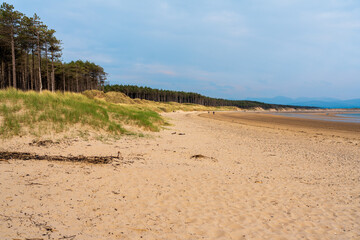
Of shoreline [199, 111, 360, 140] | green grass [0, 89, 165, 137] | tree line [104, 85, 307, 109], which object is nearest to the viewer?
green grass [0, 89, 165, 137]

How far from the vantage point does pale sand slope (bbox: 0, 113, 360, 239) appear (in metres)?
3.79

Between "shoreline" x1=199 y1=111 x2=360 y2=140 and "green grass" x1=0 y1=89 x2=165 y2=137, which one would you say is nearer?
"green grass" x1=0 y1=89 x2=165 y2=137

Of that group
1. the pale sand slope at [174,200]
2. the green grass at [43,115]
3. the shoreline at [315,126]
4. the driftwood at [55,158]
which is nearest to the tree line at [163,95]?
the shoreline at [315,126]

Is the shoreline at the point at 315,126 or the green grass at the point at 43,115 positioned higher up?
the green grass at the point at 43,115

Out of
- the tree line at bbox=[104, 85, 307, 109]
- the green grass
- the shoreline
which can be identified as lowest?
the shoreline

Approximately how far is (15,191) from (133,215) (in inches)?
113

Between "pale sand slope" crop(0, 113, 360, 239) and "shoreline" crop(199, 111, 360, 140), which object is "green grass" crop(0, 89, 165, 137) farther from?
"shoreline" crop(199, 111, 360, 140)

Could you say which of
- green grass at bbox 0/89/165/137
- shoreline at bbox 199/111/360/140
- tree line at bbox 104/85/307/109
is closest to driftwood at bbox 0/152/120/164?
green grass at bbox 0/89/165/137

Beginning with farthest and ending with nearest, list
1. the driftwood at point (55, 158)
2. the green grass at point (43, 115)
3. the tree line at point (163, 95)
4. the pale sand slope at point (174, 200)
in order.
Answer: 1. the tree line at point (163, 95)
2. the green grass at point (43, 115)
3. the driftwood at point (55, 158)
4. the pale sand slope at point (174, 200)

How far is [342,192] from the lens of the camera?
20.4 feet

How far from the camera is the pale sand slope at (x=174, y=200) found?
12.4ft

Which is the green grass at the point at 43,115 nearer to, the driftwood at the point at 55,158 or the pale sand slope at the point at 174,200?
the pale sand slope at the point at 174,200

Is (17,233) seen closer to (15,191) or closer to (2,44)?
(15,191)

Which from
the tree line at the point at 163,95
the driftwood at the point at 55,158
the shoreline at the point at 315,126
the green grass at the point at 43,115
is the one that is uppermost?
the tree line at the point at 163,95
